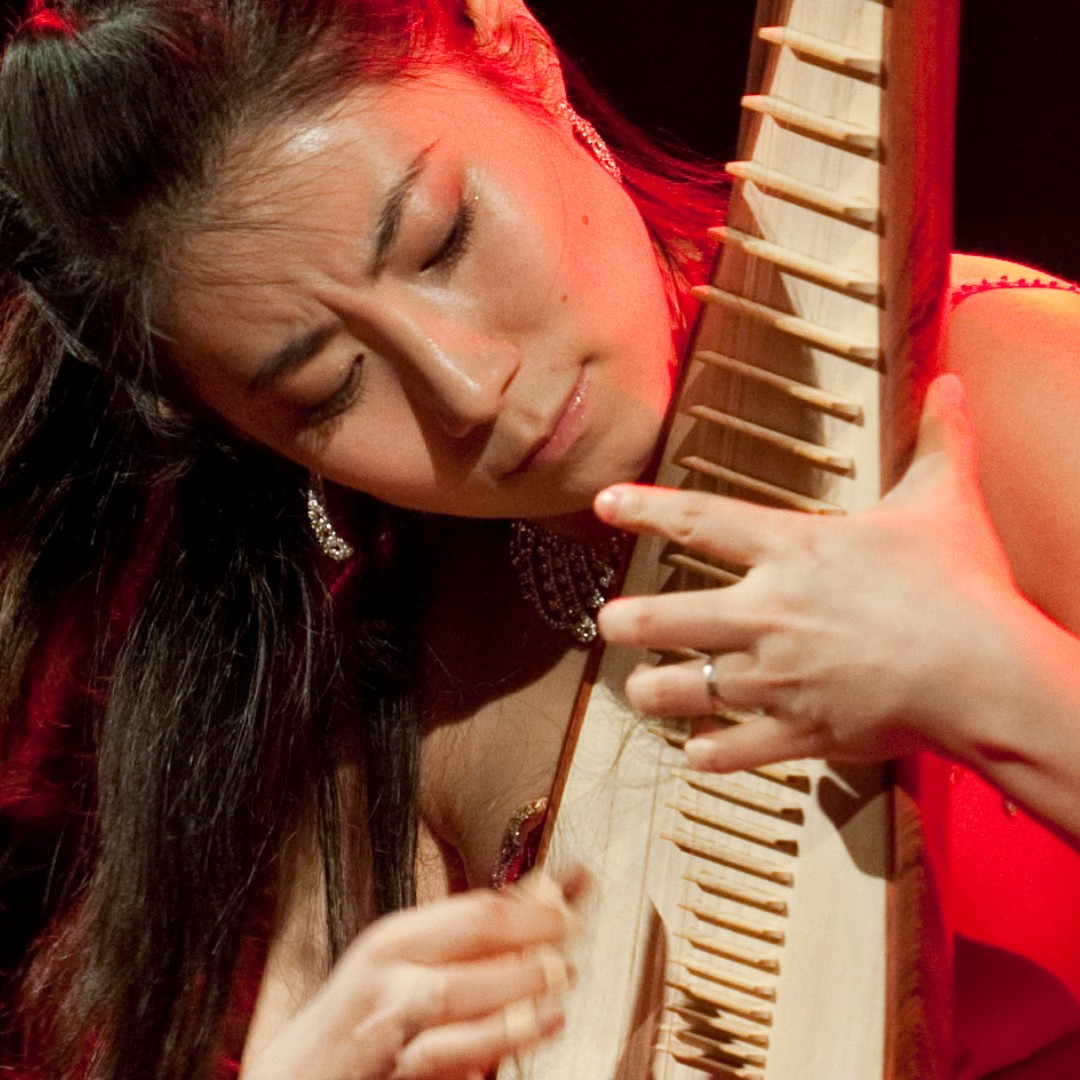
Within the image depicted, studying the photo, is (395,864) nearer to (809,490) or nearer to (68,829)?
(68,829)

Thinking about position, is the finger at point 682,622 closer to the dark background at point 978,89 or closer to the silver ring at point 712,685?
the silver ring at point 712,685

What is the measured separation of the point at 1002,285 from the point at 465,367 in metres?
0.31

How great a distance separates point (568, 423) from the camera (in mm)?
787

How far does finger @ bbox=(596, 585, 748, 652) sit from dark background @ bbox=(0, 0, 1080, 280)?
710 millimetres

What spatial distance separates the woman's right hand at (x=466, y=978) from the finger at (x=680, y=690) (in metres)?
0.11

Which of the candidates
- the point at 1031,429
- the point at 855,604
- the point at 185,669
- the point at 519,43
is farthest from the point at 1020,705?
the point at 185,669

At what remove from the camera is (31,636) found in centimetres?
111

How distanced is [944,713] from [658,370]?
0.87 ft

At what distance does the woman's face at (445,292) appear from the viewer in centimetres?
77

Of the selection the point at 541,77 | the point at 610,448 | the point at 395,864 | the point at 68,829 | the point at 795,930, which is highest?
the point at 541,77

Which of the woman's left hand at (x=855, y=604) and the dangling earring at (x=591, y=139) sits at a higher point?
the dangling earring at (x=591, y=139)

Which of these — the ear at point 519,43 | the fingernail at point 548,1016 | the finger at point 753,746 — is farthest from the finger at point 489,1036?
the ear at point 519,43

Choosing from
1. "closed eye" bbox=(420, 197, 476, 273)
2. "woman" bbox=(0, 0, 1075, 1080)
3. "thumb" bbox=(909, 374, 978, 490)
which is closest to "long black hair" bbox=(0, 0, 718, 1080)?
"woman" bbox=(0, 0, 1075, 1080)

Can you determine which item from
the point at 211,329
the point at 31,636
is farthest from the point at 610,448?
the point at 31,636
